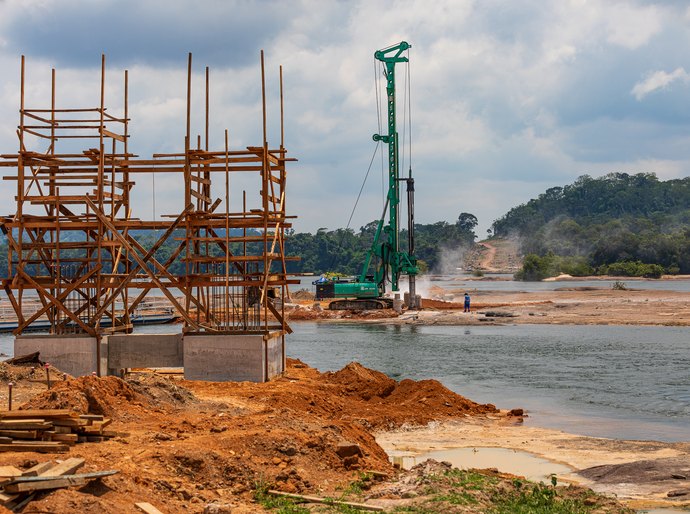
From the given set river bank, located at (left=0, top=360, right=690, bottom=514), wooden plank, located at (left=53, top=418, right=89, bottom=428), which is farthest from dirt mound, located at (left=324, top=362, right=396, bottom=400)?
wooden plank, located at (left=53, top=418, right=89, bottom=428)

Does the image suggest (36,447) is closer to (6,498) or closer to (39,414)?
(39,414)

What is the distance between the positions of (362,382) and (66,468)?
14302 millimetres

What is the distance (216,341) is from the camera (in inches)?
938

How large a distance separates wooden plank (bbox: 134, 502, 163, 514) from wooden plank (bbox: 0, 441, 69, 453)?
1.87 m

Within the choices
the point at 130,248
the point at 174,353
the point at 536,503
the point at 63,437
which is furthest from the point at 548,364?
the point at 63,437

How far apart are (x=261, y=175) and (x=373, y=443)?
10.1 m

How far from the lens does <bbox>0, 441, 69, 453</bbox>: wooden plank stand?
12.5 metres

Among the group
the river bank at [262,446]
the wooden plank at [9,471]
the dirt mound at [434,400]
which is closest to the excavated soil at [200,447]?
the river bank at [262,446]

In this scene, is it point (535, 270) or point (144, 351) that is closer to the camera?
point (144, 351)

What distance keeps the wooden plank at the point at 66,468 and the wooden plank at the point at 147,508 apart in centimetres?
89

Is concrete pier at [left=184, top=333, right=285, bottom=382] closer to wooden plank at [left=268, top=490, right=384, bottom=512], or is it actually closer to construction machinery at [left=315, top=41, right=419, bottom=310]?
wooden plank at [left=268, top=490, right=384, bottom=512]

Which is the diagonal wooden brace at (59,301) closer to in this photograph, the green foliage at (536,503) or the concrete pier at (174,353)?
the concrete pier at (174,353)

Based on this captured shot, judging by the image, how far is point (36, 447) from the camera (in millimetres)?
12609

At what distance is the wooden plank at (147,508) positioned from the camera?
36.3 ft
